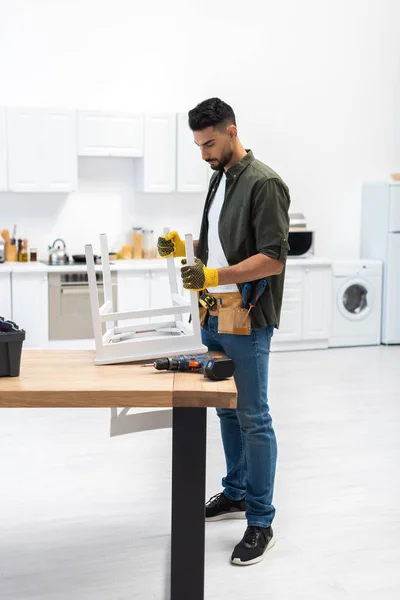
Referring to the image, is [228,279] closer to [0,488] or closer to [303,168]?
[0,488]

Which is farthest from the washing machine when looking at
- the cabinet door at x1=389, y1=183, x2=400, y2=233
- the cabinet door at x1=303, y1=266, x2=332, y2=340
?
the cabinet door at x1=389, y1=183, x2=400, y2=233

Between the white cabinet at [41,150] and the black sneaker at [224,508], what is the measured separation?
3.88m

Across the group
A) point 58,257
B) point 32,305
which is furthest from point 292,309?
point 32,305

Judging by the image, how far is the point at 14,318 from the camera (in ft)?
21.3

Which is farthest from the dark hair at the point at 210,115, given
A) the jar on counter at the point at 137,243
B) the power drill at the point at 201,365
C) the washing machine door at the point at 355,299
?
the washing machine door at the point at 355,299

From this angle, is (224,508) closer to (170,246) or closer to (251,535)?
(251,535)

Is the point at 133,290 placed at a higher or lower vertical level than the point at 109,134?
lower

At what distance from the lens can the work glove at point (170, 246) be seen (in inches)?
122

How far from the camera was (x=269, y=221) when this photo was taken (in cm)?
292

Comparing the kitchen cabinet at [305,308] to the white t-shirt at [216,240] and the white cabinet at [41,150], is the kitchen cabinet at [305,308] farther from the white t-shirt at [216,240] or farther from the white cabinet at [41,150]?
the white t-shirt at [216,240]

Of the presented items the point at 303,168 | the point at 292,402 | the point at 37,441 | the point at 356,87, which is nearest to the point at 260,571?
the point at 37,441

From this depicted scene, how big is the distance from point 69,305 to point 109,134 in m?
1.44

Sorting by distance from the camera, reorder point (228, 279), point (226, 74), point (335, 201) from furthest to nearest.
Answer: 1. point (335, 201)
2. point (226, 74)
3. point (228, 279)

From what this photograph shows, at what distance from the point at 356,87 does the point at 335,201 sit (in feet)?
3.61
